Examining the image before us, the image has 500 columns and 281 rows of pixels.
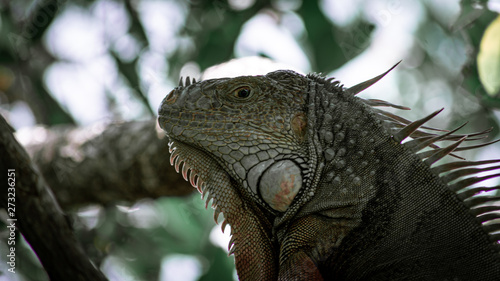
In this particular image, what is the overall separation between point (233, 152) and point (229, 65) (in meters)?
2.45

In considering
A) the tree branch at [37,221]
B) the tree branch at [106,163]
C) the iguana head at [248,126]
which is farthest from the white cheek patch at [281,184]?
the tree branch at [106,163]

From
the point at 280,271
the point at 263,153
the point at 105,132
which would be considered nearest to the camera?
the point at 280,271

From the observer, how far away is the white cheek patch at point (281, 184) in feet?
8.75

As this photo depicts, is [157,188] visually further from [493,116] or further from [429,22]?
[429,22]

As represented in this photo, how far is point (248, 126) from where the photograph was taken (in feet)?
9.39

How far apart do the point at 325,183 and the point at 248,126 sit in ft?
1.78

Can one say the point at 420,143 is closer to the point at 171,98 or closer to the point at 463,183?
the point at 463,183

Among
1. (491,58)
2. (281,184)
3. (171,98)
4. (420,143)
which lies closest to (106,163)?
(171,98)

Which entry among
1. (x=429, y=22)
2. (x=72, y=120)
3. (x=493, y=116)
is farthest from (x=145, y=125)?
(x=429, y=22)

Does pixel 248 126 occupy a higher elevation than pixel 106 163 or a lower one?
lower

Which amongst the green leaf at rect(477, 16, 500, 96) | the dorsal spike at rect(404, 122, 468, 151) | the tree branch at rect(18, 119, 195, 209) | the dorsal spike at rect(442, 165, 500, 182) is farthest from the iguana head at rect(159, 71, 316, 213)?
the tree branch at rect(18, 119, 195, 209)

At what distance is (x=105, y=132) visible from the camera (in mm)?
5605

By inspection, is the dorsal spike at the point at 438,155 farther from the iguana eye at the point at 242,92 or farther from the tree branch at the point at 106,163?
the tree branch at the point at 106,163

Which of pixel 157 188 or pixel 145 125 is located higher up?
pixel 145 125
